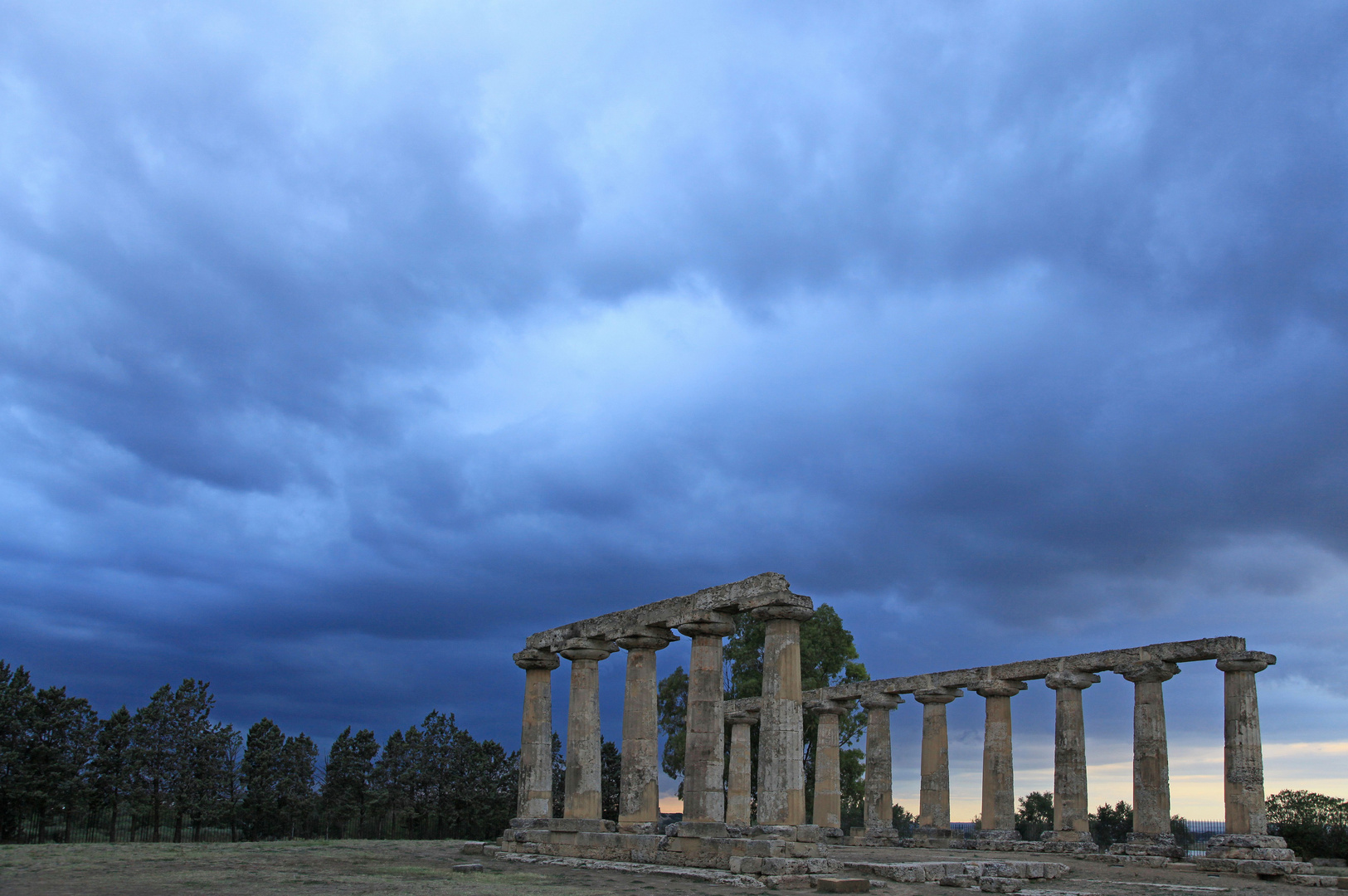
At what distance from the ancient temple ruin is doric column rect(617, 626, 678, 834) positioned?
0.05 m

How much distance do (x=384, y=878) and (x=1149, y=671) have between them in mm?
26017

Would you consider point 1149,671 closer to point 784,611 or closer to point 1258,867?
point 1258,867

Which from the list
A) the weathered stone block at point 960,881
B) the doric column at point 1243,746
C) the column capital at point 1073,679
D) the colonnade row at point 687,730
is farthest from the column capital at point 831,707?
the weathered stone block at point 960,881

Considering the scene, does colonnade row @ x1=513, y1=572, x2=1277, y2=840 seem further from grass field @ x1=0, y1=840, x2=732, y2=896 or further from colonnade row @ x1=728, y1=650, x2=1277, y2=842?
grass field @ x1=0, y1=840, x2=732, y2=896

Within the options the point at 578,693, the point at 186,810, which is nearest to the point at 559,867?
the point at 578,693

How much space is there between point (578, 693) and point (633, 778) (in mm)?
3968

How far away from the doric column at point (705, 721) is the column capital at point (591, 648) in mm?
4858

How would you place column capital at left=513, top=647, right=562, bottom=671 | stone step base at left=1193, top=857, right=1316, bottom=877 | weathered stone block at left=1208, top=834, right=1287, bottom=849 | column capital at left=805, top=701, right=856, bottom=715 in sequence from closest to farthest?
stone step base at left=1193, top=857, right=1316, bottom=877, weathered stone block at left=1208, top=834, right=1287, bottom=849, column capital at left=513, top=647, right=562, bottom=671, column capital at left=805, top=701, right=856, bottom=715

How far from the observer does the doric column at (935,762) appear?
130ft

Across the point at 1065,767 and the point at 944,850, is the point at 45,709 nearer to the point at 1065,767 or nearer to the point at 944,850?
the point at 944,850

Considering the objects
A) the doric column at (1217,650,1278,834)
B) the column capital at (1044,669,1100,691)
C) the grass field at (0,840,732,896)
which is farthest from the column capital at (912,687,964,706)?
the grass field at (0,840,732,896)

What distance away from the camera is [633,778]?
28.3m

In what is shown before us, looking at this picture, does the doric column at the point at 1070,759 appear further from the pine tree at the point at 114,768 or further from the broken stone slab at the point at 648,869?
the pine tree at the point at 114,768

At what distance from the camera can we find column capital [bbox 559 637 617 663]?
101ft
